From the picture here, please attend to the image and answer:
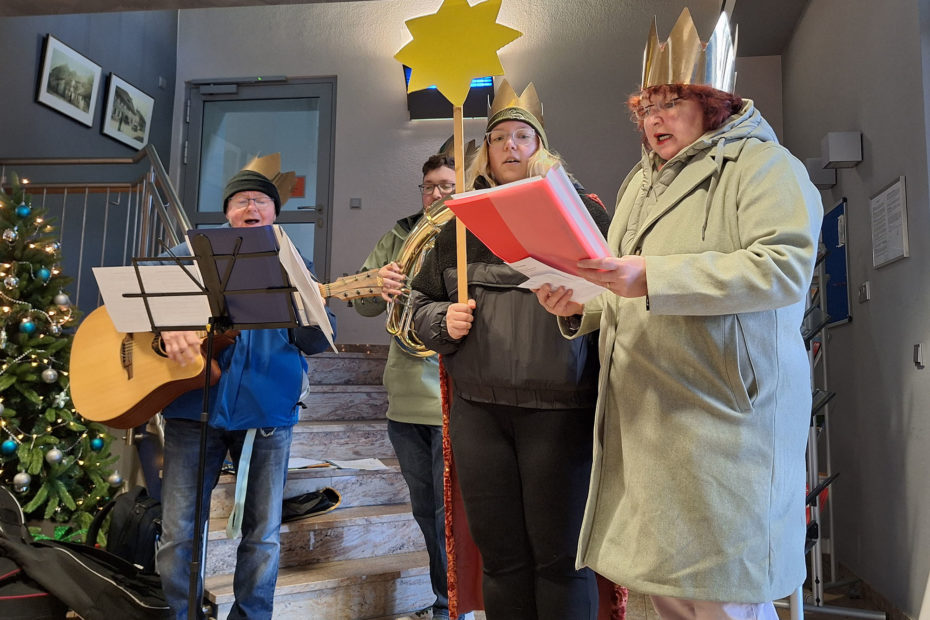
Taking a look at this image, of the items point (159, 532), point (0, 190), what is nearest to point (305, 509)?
point (159, 532)

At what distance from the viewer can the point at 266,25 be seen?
655 cm

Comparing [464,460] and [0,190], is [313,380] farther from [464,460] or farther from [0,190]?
[464,460]

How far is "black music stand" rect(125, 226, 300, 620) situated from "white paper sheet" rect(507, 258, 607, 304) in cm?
76

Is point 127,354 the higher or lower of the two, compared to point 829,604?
higher

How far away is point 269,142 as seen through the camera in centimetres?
659

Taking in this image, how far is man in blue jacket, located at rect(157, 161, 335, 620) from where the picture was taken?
2.25 metres

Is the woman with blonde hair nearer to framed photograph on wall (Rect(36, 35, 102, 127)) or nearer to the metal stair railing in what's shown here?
the metal stair railing

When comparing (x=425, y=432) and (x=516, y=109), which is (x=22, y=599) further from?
(x=516, y=109)

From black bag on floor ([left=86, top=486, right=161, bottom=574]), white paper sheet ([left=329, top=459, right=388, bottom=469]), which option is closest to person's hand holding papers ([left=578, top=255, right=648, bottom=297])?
black bag on floor ([left=86, top=486, right=161, bottom=574])

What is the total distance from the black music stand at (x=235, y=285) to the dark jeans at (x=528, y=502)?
0.59m

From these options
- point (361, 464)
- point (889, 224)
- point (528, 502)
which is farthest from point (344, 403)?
point (889, 224)

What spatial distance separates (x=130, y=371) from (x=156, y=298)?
0.59 m

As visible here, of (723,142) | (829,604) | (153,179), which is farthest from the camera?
(153,179)

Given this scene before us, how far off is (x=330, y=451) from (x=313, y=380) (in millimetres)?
873
